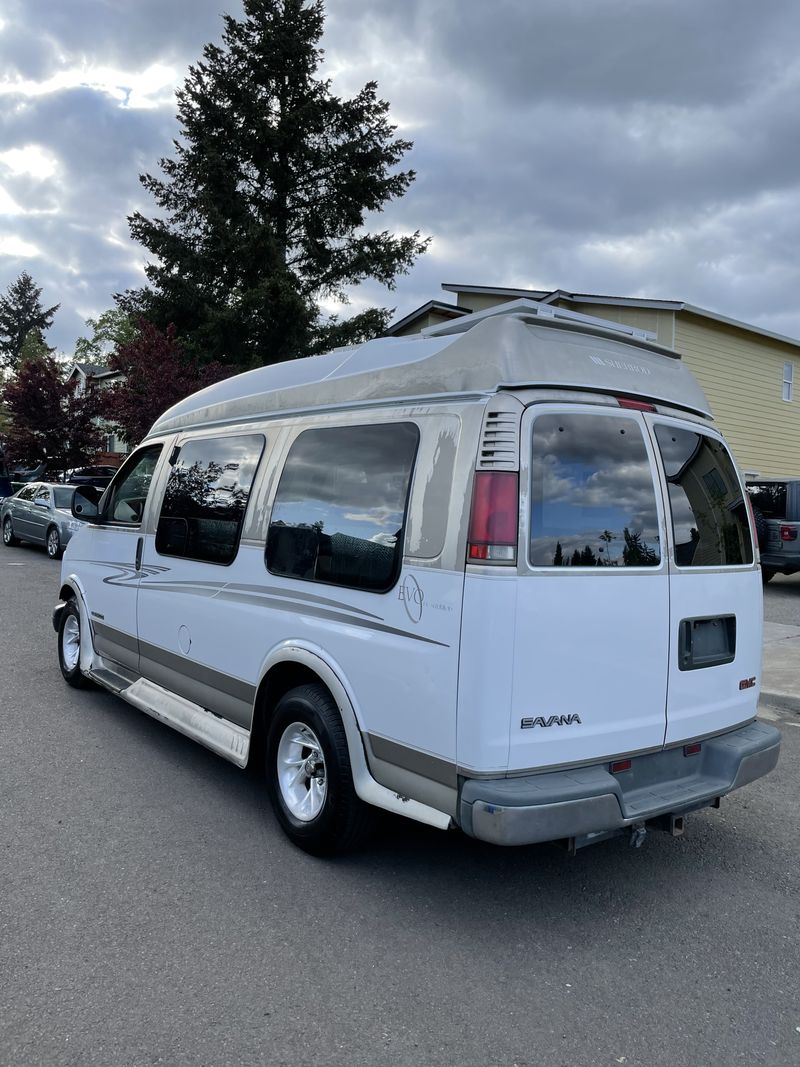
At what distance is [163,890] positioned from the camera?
3.50 m

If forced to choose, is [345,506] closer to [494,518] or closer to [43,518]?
[494,518]

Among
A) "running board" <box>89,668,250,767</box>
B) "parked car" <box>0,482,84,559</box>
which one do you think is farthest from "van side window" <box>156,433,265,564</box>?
"parked car" <box>0,482,84,559</box>

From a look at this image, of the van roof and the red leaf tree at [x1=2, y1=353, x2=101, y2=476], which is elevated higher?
the red leaf tree at [x1=2, y1=353, x2=101, y2=476]

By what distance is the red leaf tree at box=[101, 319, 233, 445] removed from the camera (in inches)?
746

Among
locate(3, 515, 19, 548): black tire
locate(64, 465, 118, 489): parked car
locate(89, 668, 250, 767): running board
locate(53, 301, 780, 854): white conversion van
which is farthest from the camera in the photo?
locate(64, 465, 118, 489): parked car

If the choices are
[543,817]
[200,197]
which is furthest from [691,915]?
[200,197]

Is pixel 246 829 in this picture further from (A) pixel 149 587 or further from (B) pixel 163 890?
(A) pixel 149 587

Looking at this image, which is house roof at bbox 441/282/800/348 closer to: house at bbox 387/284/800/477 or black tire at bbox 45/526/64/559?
house at bbox 387/284/800/477

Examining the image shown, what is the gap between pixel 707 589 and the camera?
12.1ft

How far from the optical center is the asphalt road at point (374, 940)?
2.59 m

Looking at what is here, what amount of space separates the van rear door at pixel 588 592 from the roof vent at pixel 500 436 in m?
0.05

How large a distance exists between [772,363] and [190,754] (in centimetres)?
2192

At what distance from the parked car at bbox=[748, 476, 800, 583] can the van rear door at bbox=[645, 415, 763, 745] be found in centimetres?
1042

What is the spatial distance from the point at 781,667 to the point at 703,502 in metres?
4.98
